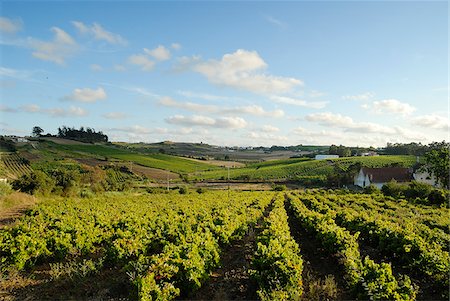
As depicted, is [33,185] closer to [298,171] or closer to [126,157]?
[126,157]

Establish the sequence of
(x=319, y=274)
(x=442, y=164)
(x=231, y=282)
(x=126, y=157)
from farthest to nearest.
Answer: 1. (x=126, y=157)
2. (x=442, y=164)
3. (x=319, y=274)
4. (x=231, y=282)

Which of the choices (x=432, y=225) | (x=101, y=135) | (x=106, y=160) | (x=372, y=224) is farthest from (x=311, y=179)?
(x=101, y=135)

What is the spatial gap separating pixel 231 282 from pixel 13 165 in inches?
2533

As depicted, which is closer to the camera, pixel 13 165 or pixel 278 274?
pixel 278 274

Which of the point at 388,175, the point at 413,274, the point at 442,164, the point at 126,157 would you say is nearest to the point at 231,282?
the point at 413,274

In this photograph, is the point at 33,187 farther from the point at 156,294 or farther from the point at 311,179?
the point at 311,179

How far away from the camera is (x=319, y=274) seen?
12477 mm

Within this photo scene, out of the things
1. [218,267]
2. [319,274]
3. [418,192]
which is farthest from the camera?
[418,192]

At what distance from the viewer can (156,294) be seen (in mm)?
8992

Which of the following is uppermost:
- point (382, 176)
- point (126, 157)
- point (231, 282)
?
point (126, 157)

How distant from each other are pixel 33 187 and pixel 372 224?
3631cm

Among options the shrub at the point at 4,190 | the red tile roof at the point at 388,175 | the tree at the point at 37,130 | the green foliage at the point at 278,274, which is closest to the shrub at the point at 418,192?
the red tile roof at the point at 388,175

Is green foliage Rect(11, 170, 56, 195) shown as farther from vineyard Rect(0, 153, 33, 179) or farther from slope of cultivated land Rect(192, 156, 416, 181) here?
slope of cultivated land Rect(192, 156, 416, 181)

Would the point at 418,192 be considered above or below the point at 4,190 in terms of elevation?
above
